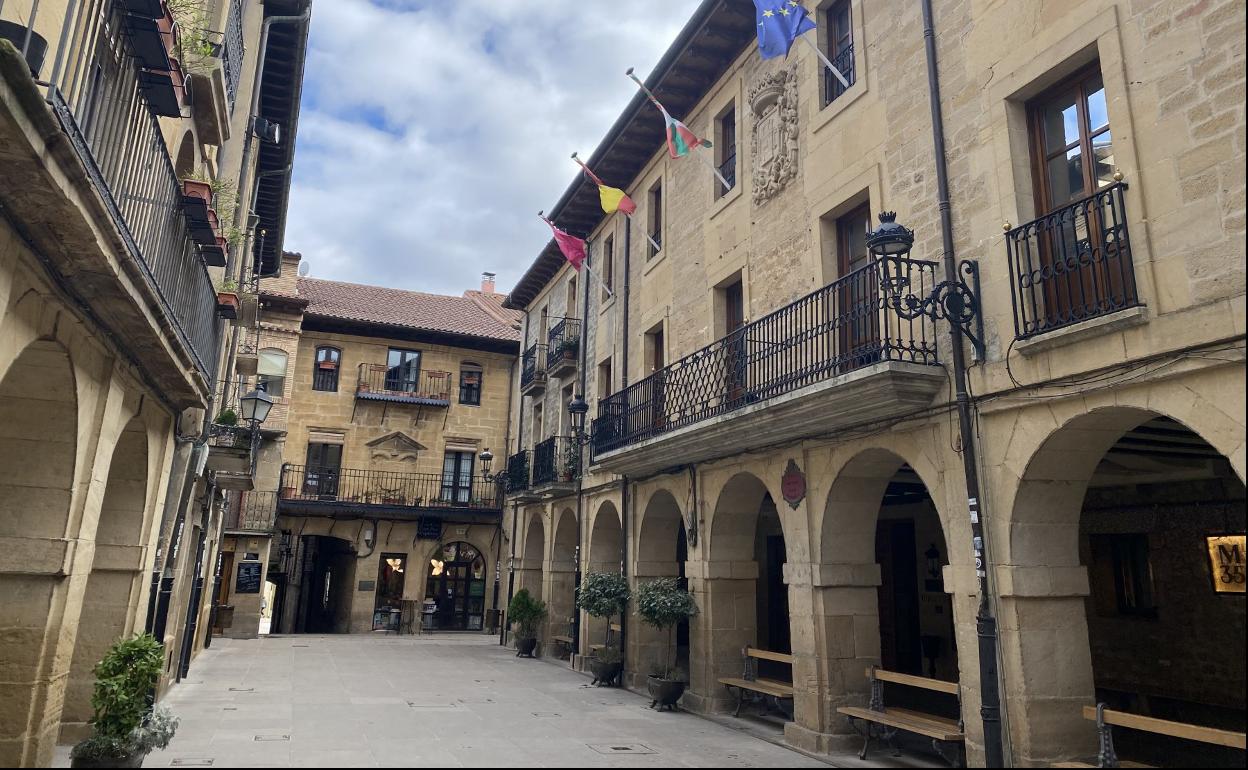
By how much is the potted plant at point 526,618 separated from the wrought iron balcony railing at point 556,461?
2.81 metres

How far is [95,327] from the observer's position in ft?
22.5

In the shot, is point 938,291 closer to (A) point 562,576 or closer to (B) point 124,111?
(B) point 124,111

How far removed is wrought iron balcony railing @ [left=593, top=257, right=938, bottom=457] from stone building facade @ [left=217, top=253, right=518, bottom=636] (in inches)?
619

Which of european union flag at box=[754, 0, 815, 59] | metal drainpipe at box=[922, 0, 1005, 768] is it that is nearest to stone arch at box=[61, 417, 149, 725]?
european union flag at box=[754, 0, 815, 59]

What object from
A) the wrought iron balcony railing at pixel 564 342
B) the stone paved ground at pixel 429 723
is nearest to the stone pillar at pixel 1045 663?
the stone paved ground at pixel 429 723

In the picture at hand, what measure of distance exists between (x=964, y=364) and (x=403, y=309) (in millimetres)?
26397

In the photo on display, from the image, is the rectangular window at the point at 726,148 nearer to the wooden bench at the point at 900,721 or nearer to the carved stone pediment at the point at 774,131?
the carved stone pediment at the point at 774,131

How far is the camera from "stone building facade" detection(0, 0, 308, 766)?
488 cm

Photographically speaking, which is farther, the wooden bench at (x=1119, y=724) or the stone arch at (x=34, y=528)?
the stone arch at (x=34, y=528)

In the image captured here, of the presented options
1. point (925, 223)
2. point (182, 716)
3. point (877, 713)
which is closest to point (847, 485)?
point (877, 713)

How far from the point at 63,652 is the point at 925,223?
9193 millimetres

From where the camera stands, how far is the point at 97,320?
6.87 metres

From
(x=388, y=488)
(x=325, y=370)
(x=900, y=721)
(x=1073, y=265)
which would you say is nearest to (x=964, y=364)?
(x=1073, y=265)

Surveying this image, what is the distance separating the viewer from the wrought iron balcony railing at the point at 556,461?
19359mm
